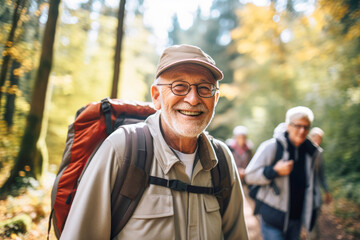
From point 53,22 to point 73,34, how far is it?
361cm

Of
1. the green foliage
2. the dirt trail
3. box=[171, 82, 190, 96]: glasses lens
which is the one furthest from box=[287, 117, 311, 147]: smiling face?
the green foliage

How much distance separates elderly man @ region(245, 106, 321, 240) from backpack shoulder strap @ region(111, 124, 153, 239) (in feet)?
7.03

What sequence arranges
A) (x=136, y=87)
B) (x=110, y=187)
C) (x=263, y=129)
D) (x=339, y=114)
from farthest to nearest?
(x=263, y=129), (x=136, y=87), (x=339, y=114), (x=110, y=187)

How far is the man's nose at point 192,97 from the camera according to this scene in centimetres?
172

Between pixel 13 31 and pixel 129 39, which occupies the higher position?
pixel 129 39

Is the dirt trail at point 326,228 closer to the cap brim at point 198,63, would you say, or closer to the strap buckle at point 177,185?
the strap buckle at point 177,185

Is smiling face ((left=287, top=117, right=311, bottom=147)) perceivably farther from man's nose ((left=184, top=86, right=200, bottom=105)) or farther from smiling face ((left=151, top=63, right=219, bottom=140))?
man's nose ((left=184, top=86, right=200, bottom=105))

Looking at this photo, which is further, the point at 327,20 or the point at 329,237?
the point at 327,20

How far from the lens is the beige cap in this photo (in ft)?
5.58

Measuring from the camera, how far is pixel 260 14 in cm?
899

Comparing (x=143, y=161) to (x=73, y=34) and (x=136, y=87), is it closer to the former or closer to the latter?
(x=73, y=34)

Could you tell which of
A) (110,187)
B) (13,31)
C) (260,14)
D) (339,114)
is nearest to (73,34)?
(13,31)

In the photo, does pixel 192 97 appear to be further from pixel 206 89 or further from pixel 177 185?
pixel 177 185

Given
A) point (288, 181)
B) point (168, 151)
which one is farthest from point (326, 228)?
point (168, 151)
